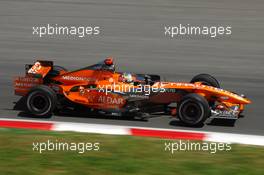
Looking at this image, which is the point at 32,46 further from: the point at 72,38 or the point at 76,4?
the point at 76,4

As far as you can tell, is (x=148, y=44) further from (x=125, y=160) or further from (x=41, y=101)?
(x=125, y=160)

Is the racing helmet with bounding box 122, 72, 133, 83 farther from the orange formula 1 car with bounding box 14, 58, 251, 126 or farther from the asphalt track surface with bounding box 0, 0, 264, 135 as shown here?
the asphalt track surface with bounding box 0, 0, 264, 135

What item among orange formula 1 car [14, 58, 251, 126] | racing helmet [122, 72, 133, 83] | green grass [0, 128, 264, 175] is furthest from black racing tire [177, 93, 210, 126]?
green grass [0, 128, 264, 175]

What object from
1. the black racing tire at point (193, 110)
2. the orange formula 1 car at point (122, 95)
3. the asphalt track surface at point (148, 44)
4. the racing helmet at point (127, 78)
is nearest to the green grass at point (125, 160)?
the black racing tire at point (193, 110)

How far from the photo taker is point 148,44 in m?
16.5

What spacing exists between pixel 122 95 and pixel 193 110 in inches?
46.7

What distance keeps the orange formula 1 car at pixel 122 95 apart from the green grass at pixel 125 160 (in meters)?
1.53

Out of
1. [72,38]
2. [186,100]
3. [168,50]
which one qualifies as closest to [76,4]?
[72,38]

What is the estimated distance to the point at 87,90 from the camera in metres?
11.7

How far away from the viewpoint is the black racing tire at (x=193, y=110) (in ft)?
35.7

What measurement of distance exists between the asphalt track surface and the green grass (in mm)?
1840

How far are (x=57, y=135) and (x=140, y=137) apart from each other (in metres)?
1.14

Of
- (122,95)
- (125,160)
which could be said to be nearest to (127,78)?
(122,95)

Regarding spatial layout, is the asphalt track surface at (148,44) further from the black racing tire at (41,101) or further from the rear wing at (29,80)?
the rear wing at (29,80)
